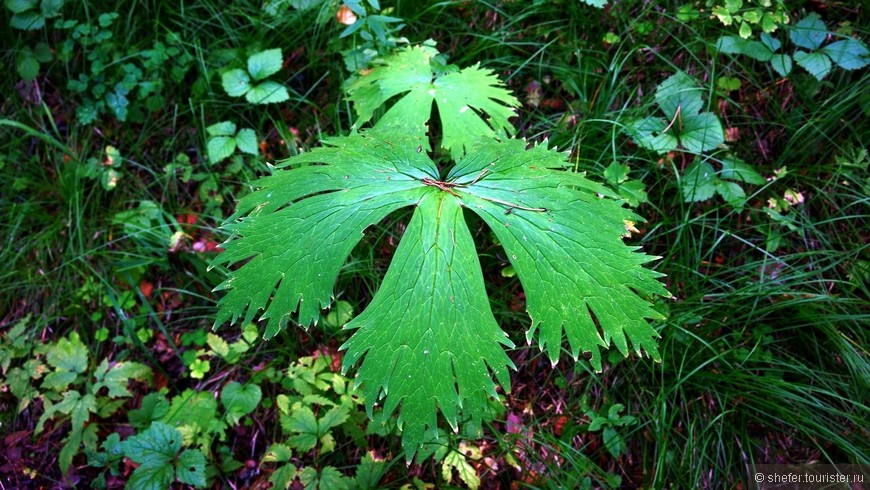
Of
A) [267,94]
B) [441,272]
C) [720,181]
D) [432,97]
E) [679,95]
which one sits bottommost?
[720,181]

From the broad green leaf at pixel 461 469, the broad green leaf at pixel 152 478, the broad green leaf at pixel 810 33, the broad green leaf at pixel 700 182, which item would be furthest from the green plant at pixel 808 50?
the broad green leaf at pixel 152 478

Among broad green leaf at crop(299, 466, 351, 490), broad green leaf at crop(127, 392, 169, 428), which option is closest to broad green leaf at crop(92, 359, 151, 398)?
broad green leaf at crop(127, 392, 169, 428)

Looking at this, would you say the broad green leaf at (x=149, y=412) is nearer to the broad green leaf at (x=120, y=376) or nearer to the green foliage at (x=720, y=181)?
the broad green leaf at (x=120, y=376)

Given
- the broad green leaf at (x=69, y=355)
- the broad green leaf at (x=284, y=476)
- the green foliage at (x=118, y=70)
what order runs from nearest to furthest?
the broad green leaf at (x=284, y=476), the broad green leaf at (x=69, y=355), the green foliage at (x=118, y=70)

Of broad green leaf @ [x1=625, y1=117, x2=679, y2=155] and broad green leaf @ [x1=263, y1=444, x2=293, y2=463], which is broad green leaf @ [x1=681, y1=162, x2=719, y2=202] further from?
broad green leaf @ [x1=263, y1=444, x2=293, y2=463]

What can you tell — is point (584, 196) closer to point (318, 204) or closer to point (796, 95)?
point (318, 204)

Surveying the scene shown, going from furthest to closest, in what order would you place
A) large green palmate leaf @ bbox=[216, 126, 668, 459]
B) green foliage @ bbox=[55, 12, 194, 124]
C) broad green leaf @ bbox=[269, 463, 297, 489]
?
green foliage @ bbox=[55, 12, 194, 124], broad green leaf @ bbox=[269, 463, 297, 489], large green palmate leaf @ bbox=[216, 126, 668, 459]

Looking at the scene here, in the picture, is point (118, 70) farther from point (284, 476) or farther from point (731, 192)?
point (731, 192)

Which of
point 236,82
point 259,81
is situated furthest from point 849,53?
point 236,82
